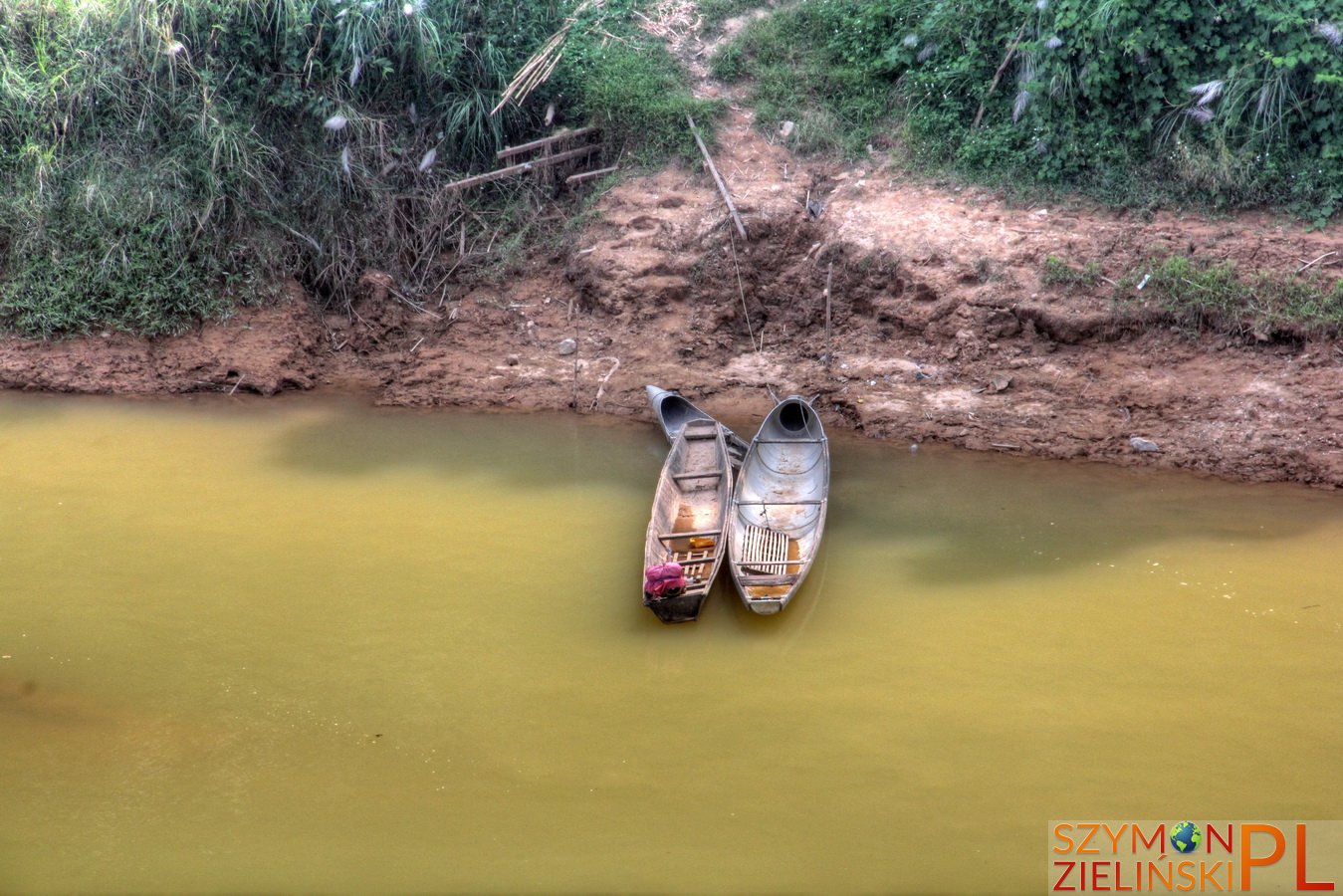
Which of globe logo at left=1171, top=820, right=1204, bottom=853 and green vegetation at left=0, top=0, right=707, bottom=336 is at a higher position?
green vegetation at left=0, top=0, right=707, bottom=336

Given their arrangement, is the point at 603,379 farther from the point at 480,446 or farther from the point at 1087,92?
the point at 1087,92

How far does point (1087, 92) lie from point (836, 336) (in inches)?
106

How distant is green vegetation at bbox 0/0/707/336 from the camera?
8.99m

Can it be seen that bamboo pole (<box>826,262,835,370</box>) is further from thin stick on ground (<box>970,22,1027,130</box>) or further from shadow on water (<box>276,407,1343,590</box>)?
thin stick on ground (<box>970,22,1027,130</box>)

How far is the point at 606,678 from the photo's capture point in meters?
5.35

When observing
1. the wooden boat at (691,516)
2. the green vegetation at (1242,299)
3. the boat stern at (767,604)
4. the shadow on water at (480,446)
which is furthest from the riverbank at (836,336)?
the boat stern at (767,604)

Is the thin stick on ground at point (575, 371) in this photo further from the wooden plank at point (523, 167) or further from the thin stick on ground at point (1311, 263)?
the thin stick on ground at point (1311, 263)

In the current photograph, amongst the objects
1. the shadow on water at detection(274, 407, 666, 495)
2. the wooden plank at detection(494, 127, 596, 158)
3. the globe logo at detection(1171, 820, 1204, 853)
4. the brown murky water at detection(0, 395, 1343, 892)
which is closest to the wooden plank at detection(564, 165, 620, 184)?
the wooden plank at detection(494, 127, 596, 158)

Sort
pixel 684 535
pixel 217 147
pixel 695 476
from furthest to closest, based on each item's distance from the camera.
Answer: pixel 217 147
pixel 695 476
pixel 684 535

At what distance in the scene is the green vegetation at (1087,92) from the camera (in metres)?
8.08

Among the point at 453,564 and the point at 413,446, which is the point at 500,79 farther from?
the point at 453,564

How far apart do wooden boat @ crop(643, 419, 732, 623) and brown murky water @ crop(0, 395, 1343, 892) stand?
0.19m

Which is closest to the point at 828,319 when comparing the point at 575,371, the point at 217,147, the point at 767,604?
the point at 575,371

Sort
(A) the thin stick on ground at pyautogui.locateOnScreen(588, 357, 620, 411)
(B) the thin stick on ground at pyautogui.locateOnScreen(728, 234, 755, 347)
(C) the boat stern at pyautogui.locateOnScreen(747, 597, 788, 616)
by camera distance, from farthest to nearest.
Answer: (B) the thin stick on ground at pyautogui.locateOnScreen(728, 234, 755, 347)
(A) the thin stick on ground at pyautogui.locateOnScreen(588, 357, 620, 411)
(C) the boat stern at pyautogui.locateOnScreen(747, 597, 788, 616)
